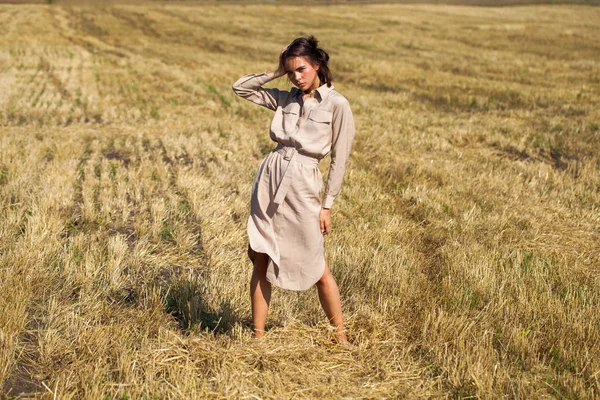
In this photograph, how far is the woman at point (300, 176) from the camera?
127 inches

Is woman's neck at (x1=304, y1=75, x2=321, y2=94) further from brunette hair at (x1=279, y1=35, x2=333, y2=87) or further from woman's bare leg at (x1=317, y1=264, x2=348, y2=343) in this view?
woman's bare leg at (x1=317, y1=264, x2=348, y2=343)

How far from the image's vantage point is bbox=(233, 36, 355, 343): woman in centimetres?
323

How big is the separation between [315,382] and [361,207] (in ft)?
11.8

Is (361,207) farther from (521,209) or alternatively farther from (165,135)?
(165,135)

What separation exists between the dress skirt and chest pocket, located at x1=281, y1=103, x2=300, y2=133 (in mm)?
132

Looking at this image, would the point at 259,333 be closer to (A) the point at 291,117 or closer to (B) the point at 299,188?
(B) the point at 299,188

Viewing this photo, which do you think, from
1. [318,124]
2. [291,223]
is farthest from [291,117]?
Answer: [291,223]

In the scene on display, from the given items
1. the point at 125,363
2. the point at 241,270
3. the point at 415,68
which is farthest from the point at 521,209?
the point at 415,68

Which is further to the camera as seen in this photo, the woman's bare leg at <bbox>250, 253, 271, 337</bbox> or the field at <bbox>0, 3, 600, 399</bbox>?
the woman's bare leg at <bbox>250, 253, 271, 337</bbox>

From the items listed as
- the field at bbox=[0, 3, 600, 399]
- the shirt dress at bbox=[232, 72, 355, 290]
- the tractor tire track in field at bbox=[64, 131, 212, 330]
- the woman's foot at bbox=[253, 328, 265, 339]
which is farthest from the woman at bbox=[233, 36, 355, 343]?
the tractor tire track in field at bbox=[64, 131, 212, 330]

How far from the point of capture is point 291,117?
11.0 ft

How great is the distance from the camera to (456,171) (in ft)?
26.9

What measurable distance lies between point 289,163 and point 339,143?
33 cm

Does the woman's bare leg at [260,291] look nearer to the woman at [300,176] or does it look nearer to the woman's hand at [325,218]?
the woman at [300,176]
